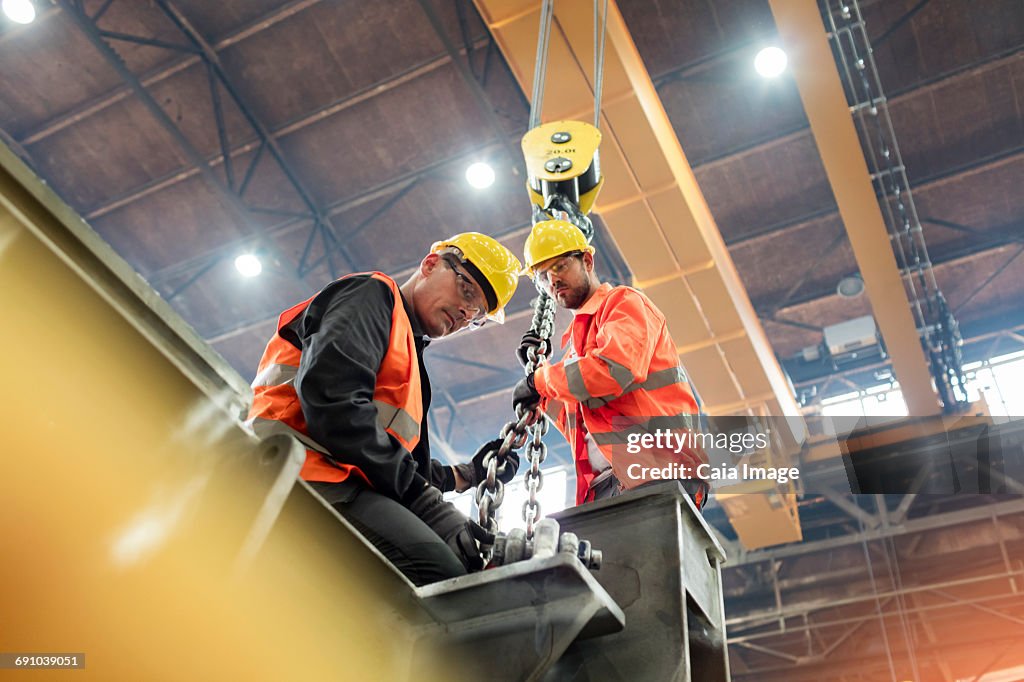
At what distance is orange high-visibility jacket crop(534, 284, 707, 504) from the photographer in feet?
13.5

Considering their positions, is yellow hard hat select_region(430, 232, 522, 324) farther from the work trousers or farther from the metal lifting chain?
the work trousers

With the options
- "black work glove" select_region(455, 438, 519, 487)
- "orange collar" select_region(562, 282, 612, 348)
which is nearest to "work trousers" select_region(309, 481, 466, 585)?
"black work glove" select_region(455, 438, 519, 487)

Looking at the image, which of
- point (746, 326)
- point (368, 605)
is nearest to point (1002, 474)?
point (746, 326)

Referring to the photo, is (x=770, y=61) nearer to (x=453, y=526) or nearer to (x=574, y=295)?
(x=574, y=295)

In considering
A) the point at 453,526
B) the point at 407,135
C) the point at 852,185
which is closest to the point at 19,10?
the point at 407,135

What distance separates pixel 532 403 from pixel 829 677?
1111 centimetres

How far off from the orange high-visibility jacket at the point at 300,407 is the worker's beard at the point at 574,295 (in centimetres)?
179

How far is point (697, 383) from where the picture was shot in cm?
1088

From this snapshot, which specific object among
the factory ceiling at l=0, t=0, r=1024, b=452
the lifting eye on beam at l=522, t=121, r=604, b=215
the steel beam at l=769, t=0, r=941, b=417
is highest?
the factory ceiling at l=0, t=0, r=1024, b=452

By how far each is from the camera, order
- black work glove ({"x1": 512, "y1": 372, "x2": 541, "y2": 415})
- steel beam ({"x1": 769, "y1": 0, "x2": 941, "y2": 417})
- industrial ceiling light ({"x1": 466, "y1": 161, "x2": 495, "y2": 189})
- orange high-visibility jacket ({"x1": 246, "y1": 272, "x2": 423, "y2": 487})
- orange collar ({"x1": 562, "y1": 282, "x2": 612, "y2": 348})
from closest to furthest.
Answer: orange high-visibility jacket ({"x1": 246, "y1": 272, "x2": 423, "y2": 487}) → black work glove ({"x1": 512, "y1": 372, "x2": 541, "y2": 415}) → orange collar ({"x1": 562, "y1": 282, "x2": 612, "y2": 348}) → steel beam ({"x1": 769, "y1": 0, "x2": 941, "y2": 417}) → industrial ceiling light ({"x1": 466, "y1": 161, "x2": 495, "y2": 189})

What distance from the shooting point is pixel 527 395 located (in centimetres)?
390

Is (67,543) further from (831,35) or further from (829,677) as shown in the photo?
(829,677)

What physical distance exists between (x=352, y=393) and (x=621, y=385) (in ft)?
5.49

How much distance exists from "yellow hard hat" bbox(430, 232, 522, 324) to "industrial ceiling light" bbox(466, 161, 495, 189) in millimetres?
7361
